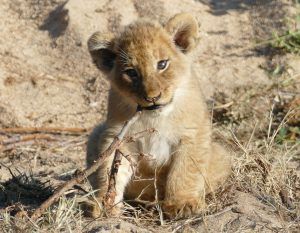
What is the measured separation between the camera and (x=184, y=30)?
229 inches

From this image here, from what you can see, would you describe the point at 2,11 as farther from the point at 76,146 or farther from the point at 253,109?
the point at 253,109

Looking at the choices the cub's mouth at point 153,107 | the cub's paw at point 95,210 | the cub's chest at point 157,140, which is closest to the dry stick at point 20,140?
the cub's paw at point 95,210

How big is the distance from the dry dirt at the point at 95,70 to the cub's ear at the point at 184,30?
169 cm

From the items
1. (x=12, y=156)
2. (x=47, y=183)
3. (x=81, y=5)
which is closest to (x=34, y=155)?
(x=12, y=156)

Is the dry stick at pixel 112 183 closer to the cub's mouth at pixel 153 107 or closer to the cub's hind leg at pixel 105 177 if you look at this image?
the cub's hind leg at pixel 105 177

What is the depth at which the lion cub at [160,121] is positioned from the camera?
5.43 m

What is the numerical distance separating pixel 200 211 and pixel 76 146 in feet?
9.33

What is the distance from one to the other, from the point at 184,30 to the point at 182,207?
4.55 ft

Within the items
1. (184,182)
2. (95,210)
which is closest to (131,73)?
(184,182)

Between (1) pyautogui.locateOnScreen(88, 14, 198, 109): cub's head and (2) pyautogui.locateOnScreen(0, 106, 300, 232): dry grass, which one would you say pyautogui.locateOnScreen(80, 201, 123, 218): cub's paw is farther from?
(1) pyautogui.locateOnScreen(88, 14, 198, 109): cub's head

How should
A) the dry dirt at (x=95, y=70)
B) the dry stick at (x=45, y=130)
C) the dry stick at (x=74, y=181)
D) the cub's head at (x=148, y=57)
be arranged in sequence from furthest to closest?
the dry stick at (x=45, y=130), the dry dirt at (x=95, y=70), the cub's head at (x=148, y=57), the dry stick at (x=74, y=181)

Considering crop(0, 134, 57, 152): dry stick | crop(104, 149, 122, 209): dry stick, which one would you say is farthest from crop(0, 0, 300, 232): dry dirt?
crop(104, 149, 122, 209): dry stick

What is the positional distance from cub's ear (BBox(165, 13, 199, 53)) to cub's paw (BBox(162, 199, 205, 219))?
120 cm

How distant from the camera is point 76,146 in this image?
26.4ft
